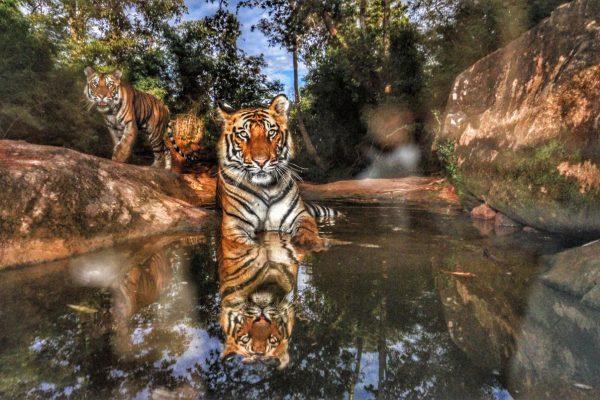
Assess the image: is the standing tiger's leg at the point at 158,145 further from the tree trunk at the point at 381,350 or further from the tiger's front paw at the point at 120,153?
the tree trunk at the point at 381,350

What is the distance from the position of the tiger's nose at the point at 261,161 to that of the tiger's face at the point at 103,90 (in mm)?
5185

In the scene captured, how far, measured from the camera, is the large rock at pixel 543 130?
358 cm

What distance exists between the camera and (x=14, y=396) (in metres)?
1.33

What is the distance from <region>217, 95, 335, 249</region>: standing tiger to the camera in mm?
4020

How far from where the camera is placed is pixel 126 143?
7676mm

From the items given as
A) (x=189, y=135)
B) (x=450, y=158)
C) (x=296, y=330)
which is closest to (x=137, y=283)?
(x=296, y=330)

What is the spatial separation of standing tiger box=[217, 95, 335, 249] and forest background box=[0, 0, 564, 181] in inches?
275

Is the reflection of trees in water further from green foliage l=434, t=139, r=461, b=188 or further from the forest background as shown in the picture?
the forest background

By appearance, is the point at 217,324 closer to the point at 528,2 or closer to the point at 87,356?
the point at 87,356

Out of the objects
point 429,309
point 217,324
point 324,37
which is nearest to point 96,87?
point 217,324

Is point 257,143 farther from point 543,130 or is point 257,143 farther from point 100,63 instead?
point 100,63

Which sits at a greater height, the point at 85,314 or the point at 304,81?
the point at 304,81

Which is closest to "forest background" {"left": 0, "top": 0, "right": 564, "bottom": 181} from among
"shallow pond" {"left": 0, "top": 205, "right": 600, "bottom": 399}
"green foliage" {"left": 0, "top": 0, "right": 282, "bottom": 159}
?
"green foliage" {"left": 0, "top": 0, "right": 282, "bottom": 159}

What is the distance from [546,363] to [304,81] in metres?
15.7
